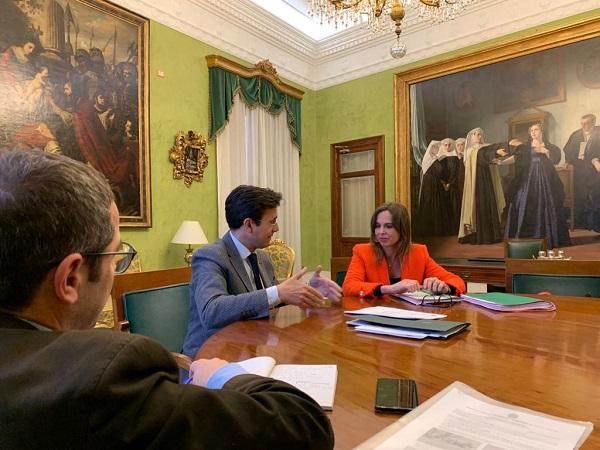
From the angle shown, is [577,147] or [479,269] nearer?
[577,147]

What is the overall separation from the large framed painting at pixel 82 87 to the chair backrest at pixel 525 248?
3758 mm

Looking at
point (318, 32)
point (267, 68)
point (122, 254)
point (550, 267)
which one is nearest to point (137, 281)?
point (122, 254)

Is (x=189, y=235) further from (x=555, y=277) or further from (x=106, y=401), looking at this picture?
(x=106, y=401)

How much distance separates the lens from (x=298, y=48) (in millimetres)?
5855

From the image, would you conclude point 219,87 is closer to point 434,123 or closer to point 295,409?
point 434,123

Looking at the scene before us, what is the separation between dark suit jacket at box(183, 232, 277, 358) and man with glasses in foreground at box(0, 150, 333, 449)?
0.94 meters

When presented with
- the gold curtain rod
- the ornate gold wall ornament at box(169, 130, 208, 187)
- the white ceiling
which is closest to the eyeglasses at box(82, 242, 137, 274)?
the ornate gold wall ornament at box(169, 130, 208, 187)

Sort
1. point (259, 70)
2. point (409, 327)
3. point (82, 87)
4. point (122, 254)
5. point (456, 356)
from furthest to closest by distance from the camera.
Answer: point (259, 70), point (82, 87), point (409, 327), point (456, 356), point (122, 254)

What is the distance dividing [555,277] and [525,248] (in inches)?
82.9

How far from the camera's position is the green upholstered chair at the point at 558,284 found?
2.16 m

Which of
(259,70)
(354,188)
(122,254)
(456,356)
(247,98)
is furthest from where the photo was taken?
(354,188)

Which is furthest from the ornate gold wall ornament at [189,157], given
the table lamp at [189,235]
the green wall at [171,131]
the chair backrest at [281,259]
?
the chair backrest at [281,259]

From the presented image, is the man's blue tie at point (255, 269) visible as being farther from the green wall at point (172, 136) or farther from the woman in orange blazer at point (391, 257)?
the green wall at point (172, 136)

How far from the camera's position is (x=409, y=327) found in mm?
1400
